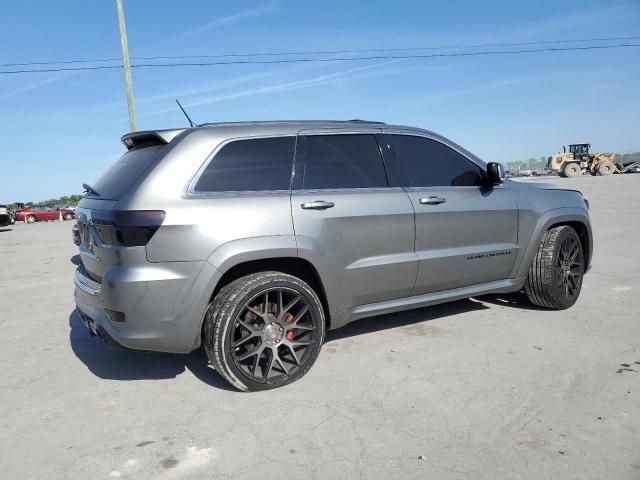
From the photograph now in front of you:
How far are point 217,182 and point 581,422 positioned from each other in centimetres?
258

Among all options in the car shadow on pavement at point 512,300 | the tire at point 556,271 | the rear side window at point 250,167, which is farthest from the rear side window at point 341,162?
the car shadow on pavement at point 512,300

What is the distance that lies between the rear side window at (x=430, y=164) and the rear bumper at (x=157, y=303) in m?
1.84

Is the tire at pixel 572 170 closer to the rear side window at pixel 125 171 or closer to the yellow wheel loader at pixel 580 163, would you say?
the yellow wheel loader at pixel 580 163

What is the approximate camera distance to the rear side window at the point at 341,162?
11.4ft

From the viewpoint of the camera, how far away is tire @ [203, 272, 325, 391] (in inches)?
118

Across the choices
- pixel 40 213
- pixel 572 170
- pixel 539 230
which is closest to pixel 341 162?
pixel 539 230

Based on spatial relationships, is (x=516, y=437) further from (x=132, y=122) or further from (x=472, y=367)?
(x=132, y=122)

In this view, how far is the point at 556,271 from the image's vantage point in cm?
457

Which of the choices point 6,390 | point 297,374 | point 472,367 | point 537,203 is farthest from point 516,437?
point 6,390

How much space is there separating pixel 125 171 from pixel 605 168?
43.0 meters

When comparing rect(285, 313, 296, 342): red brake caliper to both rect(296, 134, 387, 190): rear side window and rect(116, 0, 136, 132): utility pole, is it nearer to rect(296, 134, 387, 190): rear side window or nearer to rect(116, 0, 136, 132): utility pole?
rect(296, 134, 387, 190): rear side window

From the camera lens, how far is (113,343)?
3043 millimetres

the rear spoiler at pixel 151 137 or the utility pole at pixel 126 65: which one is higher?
the utility pole at pixel 126 65

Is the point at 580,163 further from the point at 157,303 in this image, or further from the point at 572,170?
the point at 157,303
